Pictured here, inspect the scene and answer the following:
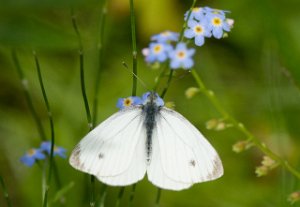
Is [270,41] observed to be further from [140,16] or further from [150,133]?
[150,133]

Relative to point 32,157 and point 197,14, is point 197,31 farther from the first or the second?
point 32,157

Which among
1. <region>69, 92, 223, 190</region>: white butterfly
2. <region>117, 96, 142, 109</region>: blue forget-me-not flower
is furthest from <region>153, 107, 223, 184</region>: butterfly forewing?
<region>117, 96, 142, 109</region>: blue forget-me-not flower

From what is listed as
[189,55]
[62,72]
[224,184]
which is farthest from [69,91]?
[189,55]

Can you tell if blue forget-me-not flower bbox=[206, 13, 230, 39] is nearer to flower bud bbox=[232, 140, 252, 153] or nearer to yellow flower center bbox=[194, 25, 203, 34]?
yellow flower center bbox=[194, 25, 203, 34]

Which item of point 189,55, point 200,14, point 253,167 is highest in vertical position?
point 253,167

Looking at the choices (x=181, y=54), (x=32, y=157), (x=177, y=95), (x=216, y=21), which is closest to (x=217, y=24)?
(x=216, y=21)

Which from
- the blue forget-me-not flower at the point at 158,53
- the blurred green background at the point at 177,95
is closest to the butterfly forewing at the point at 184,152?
the blue forget-me-not flower at the point at 158,53
